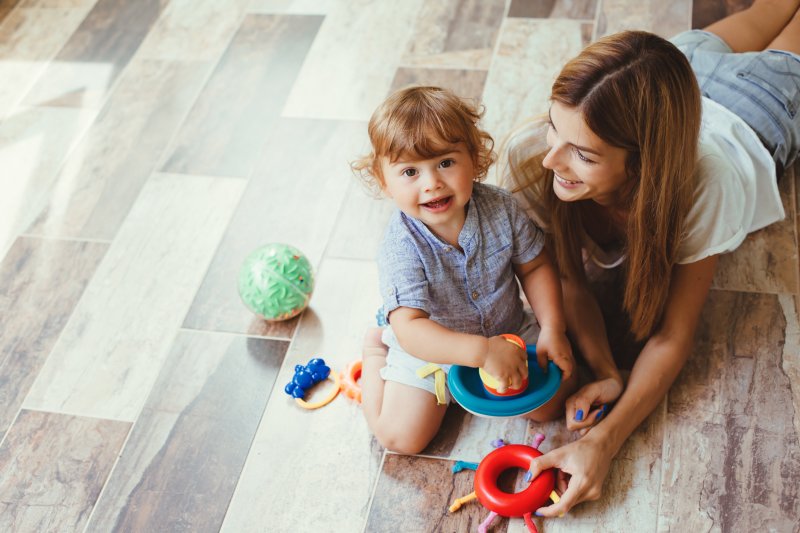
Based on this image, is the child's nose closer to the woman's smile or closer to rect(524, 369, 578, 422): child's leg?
the woman's smile

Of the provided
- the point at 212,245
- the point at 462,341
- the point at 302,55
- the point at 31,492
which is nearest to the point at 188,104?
the point at 302,55

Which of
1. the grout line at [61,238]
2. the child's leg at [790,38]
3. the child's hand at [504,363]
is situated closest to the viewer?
the child's hand at [504,363]

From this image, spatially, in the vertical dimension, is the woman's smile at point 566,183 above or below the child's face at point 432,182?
below

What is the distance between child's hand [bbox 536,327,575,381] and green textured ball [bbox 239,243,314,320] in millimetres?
486

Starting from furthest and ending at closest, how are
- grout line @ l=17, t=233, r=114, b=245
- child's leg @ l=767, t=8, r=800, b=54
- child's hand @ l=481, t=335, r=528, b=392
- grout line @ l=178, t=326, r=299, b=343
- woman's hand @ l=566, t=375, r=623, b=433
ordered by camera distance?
grout line @ l=17, t=233, r=114, b=245 < child's leg @ l=767, t=8, r=800, b=54 < grout line @ l=178, t=326, r=299, b=343 < woman's hand @ l=566, t=375, r=623, b=433 < child's hand @ l=481, t=335, r=528, b=392

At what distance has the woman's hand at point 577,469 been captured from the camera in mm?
1354

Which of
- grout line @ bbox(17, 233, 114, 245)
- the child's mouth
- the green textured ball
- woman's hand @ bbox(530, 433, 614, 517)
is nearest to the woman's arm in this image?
woman's hand @ bbox(530, 433, 614, 517)

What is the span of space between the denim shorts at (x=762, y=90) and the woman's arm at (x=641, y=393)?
0.36 m

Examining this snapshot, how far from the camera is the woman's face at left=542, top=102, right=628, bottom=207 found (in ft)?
4.19

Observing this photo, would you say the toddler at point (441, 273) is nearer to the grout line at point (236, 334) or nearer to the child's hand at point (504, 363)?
the child's hand at point (504, 363)

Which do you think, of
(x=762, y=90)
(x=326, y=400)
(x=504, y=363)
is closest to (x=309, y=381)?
(x=326, y=400)

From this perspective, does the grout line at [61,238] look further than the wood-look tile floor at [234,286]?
Yes

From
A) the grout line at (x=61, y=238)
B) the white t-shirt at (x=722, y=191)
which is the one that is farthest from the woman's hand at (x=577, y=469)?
the grout line at (x=61, y=238)

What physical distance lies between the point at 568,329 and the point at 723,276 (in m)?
0.37
